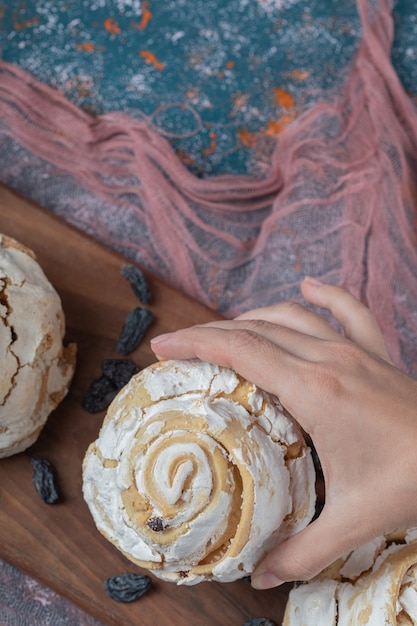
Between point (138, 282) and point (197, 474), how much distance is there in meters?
0.63

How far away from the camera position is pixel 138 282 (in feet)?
5.74

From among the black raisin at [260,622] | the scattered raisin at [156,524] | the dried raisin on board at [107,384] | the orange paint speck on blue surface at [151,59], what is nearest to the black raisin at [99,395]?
the dried raisin on board at [107,384]

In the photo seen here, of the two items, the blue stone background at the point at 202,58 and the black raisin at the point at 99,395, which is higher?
the blue stone background at the point at 202,58

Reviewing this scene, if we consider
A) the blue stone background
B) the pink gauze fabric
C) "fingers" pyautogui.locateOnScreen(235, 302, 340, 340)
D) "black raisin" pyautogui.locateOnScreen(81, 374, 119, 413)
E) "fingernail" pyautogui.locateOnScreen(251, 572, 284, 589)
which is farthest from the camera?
the blue stone background

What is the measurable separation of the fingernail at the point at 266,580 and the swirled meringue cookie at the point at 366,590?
0.09 meters

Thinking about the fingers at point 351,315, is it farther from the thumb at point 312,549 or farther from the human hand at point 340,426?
the thumb at point 312,549

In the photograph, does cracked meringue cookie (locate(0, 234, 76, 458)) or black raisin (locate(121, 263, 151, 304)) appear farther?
black raisin (locate(121, 263, 151, 304))

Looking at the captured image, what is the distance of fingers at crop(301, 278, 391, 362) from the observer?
155cm

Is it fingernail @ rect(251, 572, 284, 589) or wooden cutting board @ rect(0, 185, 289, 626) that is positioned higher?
fingernail @ rect(251, 572, 284, 589)

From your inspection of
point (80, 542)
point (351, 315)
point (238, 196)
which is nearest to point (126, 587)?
point (80, 542)

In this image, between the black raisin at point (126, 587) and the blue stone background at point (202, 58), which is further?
the blue stone background at point (202, 58)

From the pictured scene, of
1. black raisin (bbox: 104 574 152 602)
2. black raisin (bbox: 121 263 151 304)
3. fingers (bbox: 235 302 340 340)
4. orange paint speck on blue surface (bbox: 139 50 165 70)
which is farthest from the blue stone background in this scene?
black raisin (bbox: 104 574 152 602)

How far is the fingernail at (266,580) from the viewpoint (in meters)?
1.38

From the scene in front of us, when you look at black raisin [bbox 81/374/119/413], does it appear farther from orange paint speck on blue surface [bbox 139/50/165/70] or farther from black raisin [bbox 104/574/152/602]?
orange paint speck on blue surface [bbox 139/50/165/70]
